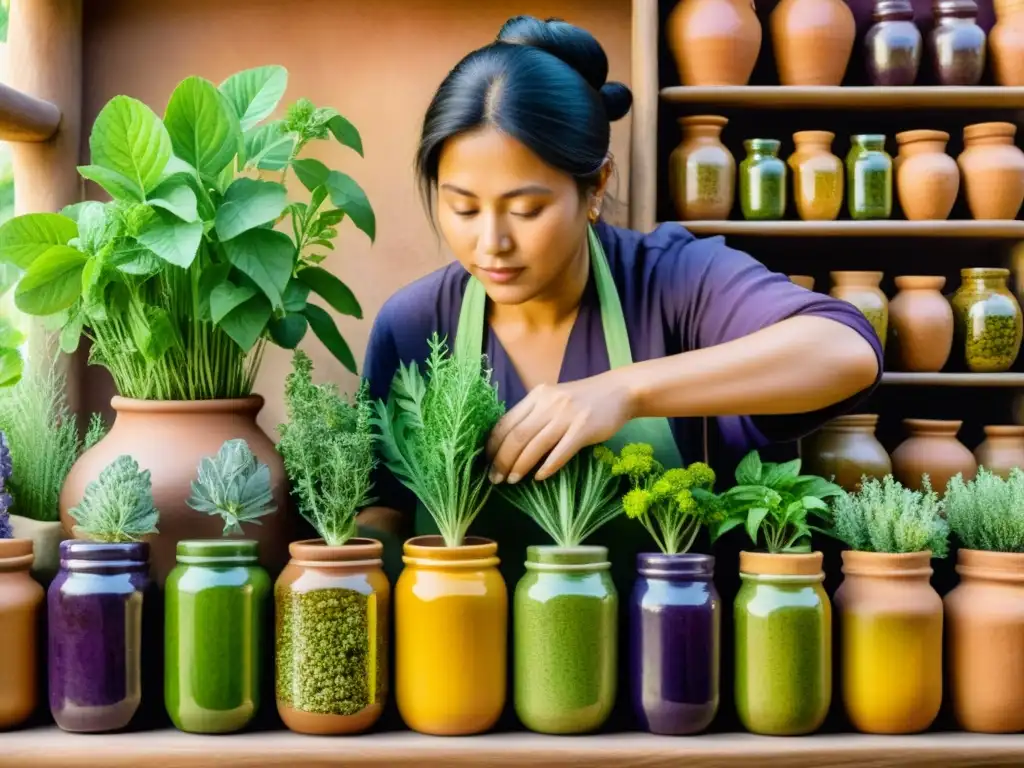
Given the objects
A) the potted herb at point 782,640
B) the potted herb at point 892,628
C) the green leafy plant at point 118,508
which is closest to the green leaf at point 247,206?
the green leafy plant at point 118,508

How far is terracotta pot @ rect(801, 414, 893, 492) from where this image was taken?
207 centimetres

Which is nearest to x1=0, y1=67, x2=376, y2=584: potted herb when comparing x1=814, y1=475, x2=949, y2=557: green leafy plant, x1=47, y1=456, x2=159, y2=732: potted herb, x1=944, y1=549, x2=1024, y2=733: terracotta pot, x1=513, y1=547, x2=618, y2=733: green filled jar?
x1=47, y1=456, x2=159, y2=732: potted herb

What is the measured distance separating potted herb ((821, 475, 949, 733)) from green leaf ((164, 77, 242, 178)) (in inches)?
32.3

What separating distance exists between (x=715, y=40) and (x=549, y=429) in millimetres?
1434

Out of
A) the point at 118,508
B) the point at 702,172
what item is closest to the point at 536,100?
→ the point at 118,508

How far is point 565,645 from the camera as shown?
987mm

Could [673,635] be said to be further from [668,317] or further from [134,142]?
[134,142]

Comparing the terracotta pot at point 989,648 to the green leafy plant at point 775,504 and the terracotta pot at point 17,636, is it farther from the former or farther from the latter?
the terracotta pot at point 17,636

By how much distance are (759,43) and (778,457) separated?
0.91 meters

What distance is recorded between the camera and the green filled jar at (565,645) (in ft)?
3.24

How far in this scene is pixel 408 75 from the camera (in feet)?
7.08

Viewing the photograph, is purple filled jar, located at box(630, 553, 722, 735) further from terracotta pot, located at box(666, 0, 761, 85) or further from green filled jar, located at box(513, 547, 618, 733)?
terracotta pot, located at box(666, 0, 761, 85)

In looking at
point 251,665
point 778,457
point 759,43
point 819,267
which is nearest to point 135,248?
point 251,665

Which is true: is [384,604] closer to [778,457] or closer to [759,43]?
[778,457]
